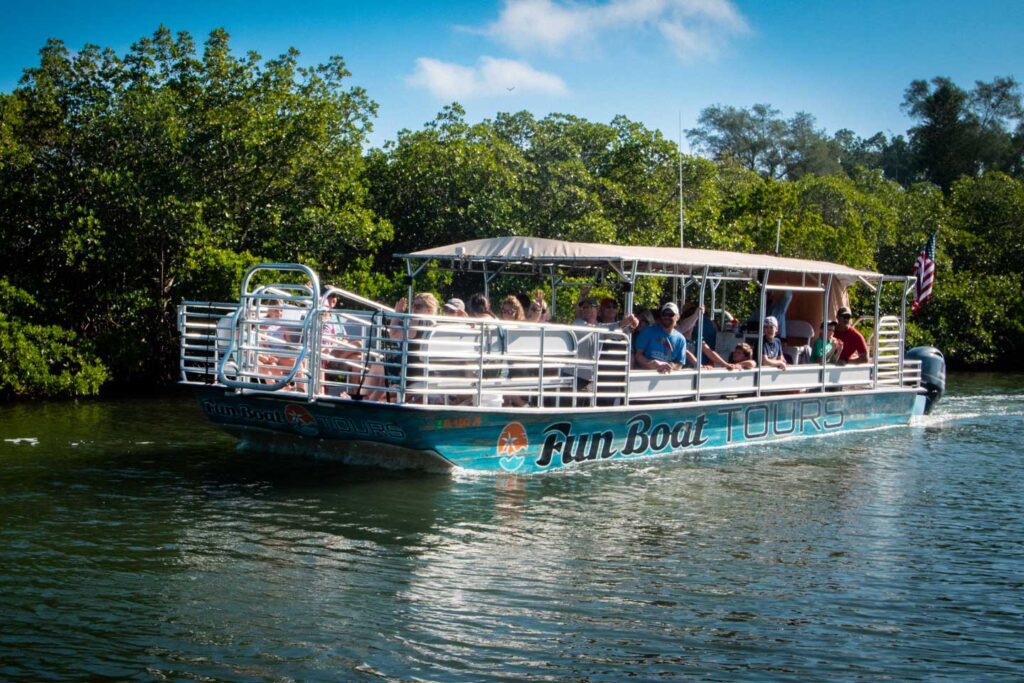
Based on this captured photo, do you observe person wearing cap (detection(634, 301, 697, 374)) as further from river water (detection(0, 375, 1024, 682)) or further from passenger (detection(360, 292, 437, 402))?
passenger (detection(360, 292, 437, 402))

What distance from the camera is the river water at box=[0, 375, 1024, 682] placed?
23.0ft

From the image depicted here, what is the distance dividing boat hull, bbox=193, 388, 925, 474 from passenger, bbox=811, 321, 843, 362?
58.7 inches

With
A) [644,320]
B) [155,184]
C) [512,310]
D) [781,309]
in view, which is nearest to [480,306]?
[512,310]

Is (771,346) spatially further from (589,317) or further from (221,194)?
(221,194)

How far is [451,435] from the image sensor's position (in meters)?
12.0

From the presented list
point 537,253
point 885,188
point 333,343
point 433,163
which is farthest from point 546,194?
point 885,188

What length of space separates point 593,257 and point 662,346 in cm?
181

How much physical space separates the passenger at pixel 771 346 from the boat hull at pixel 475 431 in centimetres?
53

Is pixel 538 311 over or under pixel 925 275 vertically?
under

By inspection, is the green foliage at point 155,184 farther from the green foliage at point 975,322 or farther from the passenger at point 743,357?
the green foliage at point 975,322

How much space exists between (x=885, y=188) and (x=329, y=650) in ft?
159

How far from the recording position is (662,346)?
1427 cm

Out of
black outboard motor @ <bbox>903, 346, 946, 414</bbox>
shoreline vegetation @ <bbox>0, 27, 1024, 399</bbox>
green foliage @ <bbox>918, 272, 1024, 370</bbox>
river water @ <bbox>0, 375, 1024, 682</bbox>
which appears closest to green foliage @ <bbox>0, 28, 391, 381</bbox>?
shoreline vegetation @ <bbox>0, 27, 1024, 399</bbox>

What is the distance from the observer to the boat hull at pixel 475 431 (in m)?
11.9
